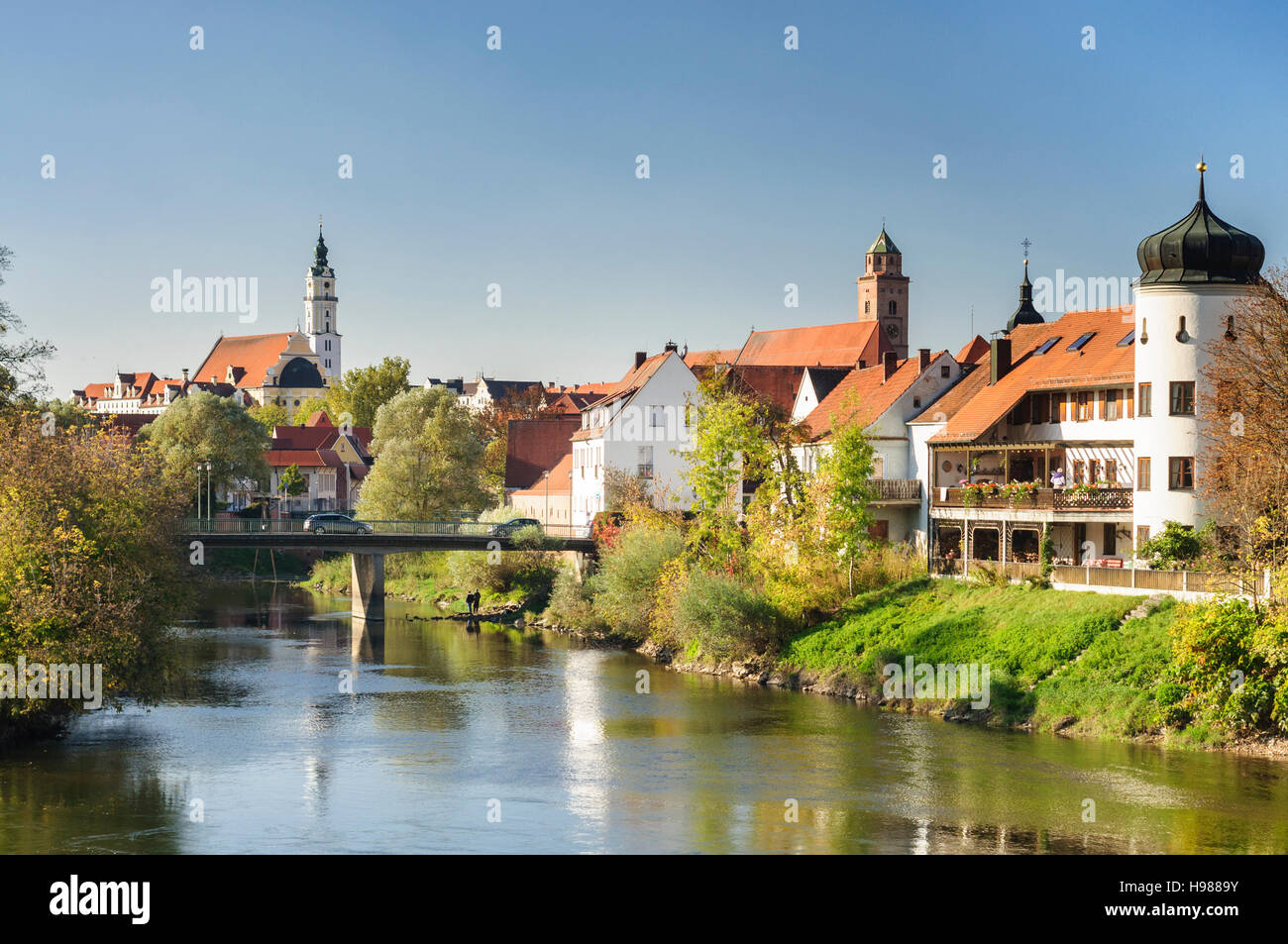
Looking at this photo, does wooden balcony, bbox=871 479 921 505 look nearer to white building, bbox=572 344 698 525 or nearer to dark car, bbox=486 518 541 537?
white building, bbox=572 344 698 525

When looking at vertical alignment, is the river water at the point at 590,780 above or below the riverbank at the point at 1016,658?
below

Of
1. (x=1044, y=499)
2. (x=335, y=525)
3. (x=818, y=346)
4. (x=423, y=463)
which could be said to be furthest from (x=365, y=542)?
(x=818, y=346)

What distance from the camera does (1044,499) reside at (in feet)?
153

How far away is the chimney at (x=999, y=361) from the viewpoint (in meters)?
55.0

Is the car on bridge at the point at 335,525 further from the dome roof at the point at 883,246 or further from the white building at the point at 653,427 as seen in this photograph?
the dome roof at the point at 883,246

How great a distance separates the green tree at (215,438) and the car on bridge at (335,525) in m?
21.6

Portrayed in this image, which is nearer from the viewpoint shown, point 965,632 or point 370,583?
point 965,632

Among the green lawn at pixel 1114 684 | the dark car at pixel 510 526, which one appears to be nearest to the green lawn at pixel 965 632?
the green lawn at pixel 1114 684

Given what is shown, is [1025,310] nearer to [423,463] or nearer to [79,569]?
[423,463]

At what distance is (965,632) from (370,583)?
3441 cm

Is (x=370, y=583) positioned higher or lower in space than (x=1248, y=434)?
lower

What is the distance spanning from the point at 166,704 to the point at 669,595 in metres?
19.5

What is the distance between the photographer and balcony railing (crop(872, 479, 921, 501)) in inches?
2159

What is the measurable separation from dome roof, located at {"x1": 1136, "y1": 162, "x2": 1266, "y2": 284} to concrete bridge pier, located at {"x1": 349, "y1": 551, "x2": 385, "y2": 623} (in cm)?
3945
